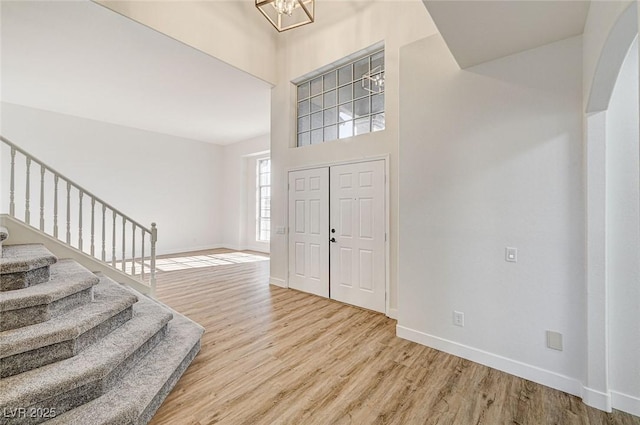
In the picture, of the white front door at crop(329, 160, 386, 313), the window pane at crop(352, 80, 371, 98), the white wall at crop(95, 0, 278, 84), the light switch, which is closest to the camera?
the light switch

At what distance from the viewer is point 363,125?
377cm

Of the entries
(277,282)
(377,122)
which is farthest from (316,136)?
(277,282)

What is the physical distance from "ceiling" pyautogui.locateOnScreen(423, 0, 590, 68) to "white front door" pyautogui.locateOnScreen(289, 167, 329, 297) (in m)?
2.34

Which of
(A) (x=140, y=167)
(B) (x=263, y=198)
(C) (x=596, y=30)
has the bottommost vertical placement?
(B) (x=263, y=198)

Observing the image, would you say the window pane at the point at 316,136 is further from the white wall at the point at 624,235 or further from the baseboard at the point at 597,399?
the baseboard at the point at 597,399

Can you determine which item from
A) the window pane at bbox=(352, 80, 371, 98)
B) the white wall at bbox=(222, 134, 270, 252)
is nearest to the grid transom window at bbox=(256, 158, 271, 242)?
the white wall at bbox=(222, 134, 270, 252)

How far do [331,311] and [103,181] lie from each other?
675cm

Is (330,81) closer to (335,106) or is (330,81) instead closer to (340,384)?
(335,106)

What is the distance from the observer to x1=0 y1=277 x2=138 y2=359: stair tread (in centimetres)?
153

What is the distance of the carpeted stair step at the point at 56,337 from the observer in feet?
5.00

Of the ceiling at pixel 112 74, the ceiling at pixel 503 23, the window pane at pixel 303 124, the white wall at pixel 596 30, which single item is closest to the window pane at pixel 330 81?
the window pane at pixel 303 124

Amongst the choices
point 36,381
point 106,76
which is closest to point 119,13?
point 106,76

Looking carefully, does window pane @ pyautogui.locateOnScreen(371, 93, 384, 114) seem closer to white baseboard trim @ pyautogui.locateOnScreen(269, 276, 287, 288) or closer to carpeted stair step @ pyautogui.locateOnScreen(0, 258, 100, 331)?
white baseboard trim @ pyautogui.locateOnScreen(269, 276, 287, 288)

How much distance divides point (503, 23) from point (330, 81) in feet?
9.10
